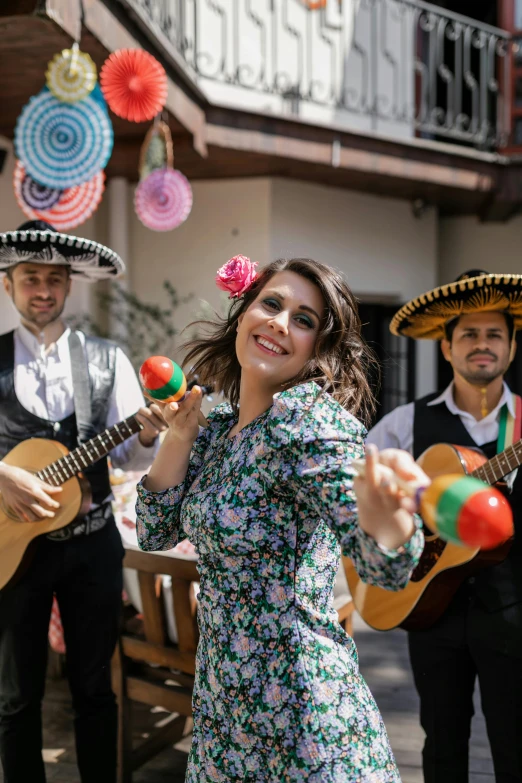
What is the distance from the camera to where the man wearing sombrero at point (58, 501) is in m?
2.41

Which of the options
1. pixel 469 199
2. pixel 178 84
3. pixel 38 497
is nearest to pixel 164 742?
pixel 38 497

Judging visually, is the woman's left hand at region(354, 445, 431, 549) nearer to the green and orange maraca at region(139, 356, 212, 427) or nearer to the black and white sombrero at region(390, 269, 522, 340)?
A: the green and orange maraca at region(139, 356, 212, 427)

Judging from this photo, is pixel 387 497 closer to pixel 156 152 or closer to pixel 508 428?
pixel 508 428

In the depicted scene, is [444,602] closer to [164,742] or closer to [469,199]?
[164,742]

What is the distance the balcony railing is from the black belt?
14.8 feet

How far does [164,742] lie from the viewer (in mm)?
3037

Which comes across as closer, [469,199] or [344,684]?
[344,684]

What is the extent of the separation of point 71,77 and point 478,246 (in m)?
5.83

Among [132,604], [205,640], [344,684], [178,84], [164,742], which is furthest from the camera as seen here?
[178,84]

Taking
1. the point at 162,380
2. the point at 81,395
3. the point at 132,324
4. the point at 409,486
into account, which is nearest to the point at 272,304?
the point at 162,380

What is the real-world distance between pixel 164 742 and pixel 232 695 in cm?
183

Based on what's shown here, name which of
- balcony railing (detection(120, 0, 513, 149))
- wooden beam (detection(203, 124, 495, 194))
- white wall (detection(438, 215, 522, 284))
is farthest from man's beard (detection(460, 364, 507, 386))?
white wall (detection(438, 215, 522, 284))

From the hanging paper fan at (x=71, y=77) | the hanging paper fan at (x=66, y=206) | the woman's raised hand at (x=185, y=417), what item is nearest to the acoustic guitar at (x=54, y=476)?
the woman's raised hand at (x=185, y=417)

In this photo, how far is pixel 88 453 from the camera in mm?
2500
